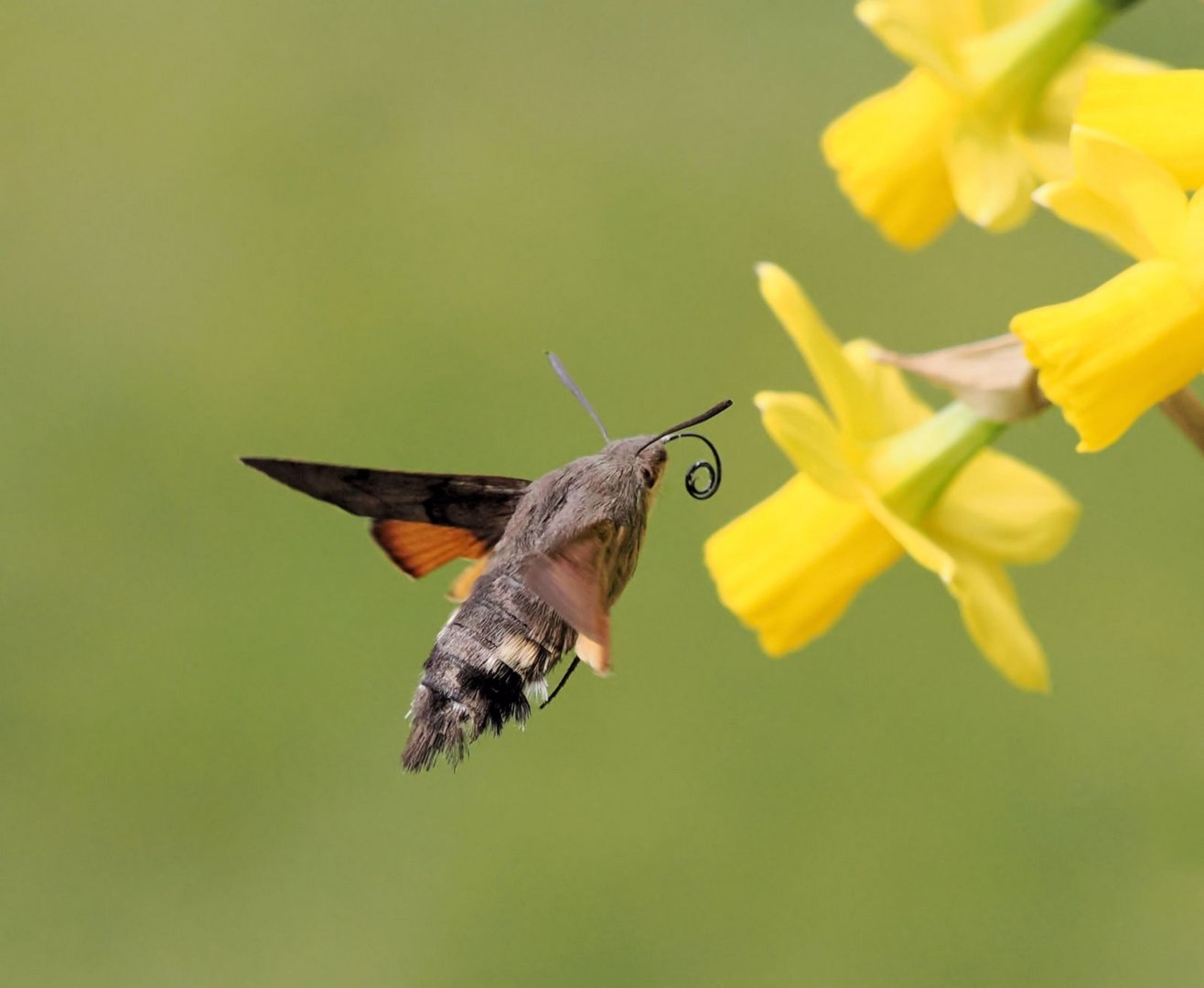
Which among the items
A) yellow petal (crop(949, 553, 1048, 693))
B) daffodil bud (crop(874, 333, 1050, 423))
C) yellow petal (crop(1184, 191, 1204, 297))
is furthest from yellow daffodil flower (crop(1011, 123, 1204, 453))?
yellow petal (crop(949, 553, 1048, 693))

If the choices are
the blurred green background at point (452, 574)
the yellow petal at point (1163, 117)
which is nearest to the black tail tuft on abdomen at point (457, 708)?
the yellow petal at point (1163, 117)

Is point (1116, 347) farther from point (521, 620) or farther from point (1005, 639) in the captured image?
point (521, 620)

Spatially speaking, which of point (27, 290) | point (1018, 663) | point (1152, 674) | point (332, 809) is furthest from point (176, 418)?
point (1018, 663)

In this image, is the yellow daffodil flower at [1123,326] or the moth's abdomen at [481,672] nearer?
the yellow daffodil flower at [1123,326]

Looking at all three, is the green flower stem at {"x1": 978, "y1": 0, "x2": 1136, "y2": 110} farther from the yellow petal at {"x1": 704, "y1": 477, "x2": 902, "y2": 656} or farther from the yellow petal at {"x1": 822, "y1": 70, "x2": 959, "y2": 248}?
the yellow petal at {"x1": 704, "y1": 477, "x2": 902, "y2": 656}

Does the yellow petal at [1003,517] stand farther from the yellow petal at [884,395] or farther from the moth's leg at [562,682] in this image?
the moth's leg at [562,682]

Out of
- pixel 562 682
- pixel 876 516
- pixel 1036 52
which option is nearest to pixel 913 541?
pixel 876 516
